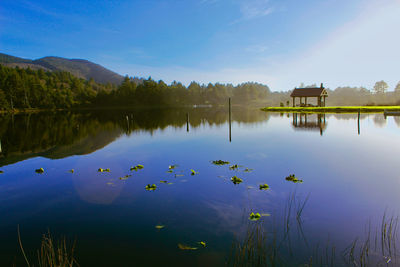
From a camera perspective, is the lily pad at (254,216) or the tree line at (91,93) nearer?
the lily pad at (254,216)

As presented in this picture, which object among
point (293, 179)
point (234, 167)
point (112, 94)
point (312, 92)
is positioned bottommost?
point (293, 179)

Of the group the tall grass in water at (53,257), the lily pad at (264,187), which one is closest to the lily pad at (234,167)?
the lily pad at (264,187)

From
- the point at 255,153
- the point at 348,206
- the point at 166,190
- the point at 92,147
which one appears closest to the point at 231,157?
the point at 255,153

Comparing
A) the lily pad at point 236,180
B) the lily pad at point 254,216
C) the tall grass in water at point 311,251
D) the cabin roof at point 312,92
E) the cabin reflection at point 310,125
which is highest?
→ the cabin roof at point 312,92

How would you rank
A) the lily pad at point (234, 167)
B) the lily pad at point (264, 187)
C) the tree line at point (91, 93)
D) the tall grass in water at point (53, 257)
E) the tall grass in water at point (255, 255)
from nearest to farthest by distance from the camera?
the tall grass in water at point (53, 257) < the tall grass in water at point (255, 255) < the lily pad at point (264, 187) < the lily pad at point (234, 167) < the tree line at point (91, 93)

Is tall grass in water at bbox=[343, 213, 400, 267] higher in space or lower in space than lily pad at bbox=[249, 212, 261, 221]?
lower

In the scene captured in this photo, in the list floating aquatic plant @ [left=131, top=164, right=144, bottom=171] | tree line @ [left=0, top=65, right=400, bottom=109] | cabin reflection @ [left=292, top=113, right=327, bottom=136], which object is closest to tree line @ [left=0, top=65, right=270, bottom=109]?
tree line @ [left=0, top=65, right=400, bottom=109]

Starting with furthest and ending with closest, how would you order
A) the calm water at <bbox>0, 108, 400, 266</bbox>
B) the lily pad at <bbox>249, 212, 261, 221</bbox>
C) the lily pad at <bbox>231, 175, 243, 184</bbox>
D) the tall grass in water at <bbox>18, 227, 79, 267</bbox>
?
the lily pad at <bbox>231, 175, 243, 184</bbox>
the lily pad at <bbox>249, 212, 261, 221</bbox>
the calm water at <bbox>0, 108, 400, 266</bbox>
the tall grass in water at <bbox>18, 227, 79, 267</bbox>

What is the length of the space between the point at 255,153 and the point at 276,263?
13.4 metres

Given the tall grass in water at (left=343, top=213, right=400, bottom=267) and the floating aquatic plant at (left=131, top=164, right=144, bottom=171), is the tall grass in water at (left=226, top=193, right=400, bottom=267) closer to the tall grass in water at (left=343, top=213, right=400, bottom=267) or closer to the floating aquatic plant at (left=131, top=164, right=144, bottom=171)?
the tall grass in water at (left=343, top=213, right=400, bottom=267)

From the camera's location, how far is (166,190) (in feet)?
37.0

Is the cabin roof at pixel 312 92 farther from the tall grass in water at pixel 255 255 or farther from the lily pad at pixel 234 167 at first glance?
the tall grass in water at pixel 255 255

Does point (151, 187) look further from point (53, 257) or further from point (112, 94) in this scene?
point (112, 94)

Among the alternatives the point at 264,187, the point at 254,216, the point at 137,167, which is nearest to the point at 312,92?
the point at 264,187
